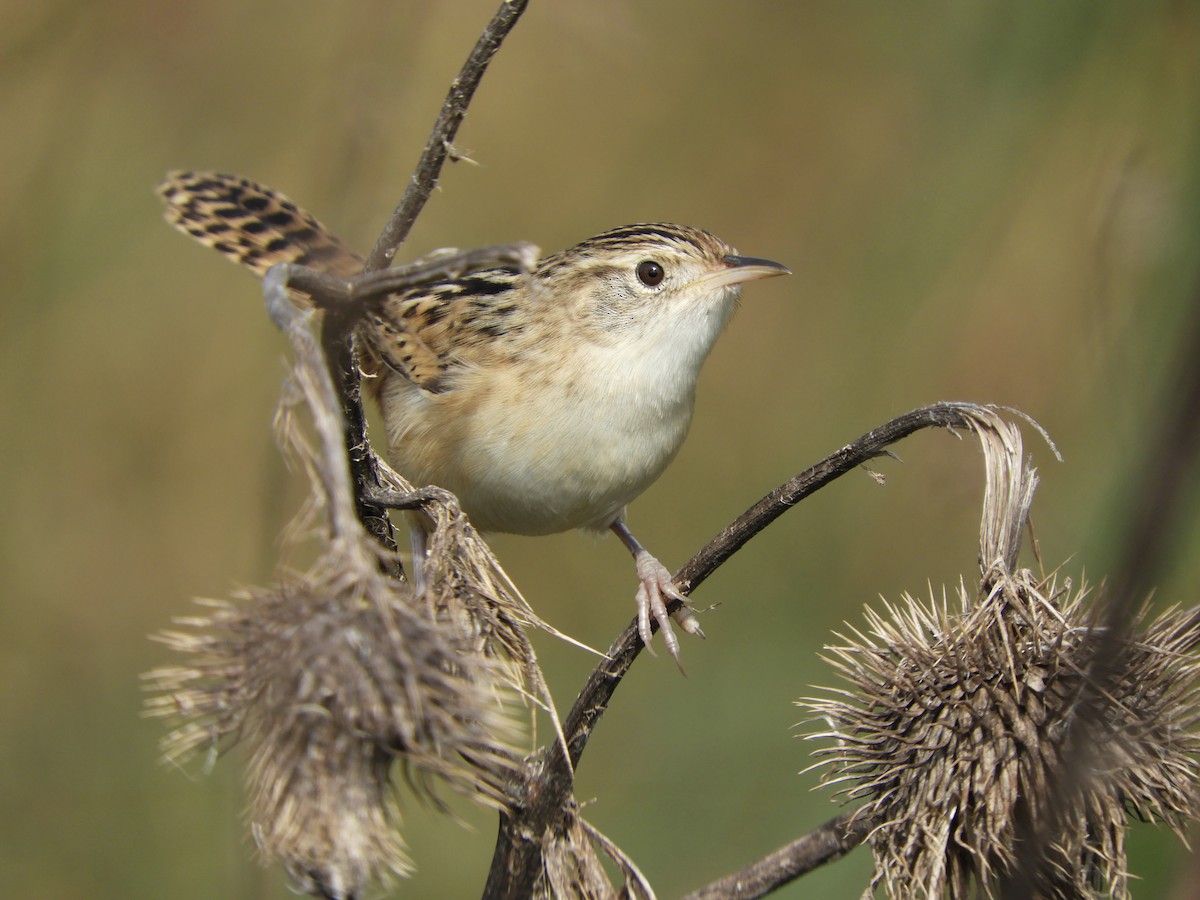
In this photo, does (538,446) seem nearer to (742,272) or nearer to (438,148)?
(742,272)

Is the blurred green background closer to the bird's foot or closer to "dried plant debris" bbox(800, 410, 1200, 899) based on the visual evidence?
the bird's foot

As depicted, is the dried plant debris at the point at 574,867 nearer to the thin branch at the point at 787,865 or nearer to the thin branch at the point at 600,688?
the thin branch at the point at 600,688

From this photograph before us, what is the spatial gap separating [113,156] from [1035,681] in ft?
15.1

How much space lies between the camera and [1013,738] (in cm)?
208

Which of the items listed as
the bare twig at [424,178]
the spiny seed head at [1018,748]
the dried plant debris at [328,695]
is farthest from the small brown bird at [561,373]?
the dried plant debris at [328,695]

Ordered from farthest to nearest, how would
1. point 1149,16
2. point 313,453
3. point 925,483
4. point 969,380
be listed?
1. point 969,380
2. point 925,483
3. point 1149,16
4. point 313,453

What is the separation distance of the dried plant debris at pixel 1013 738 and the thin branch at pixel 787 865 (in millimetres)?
80

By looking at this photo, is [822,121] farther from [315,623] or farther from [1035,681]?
[315,623]

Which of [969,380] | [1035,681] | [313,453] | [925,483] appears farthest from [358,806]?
[969,380]

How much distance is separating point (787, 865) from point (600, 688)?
0.51 meters

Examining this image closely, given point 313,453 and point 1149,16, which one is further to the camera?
point 1149,16

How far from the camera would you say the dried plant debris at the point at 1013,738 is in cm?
200

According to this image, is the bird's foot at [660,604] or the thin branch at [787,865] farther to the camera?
the bird's foot at [660,604]

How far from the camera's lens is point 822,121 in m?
5.79
